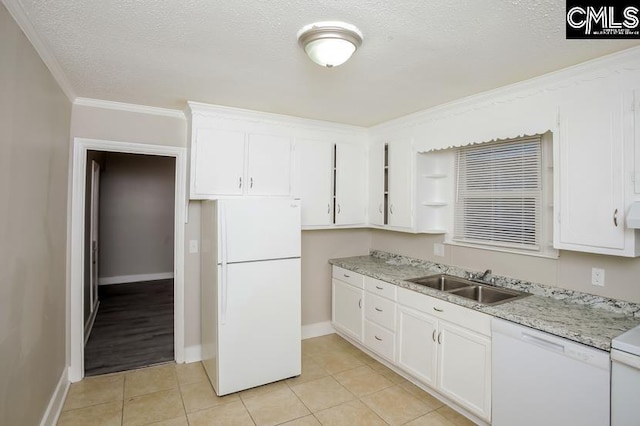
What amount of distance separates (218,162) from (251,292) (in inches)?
48.1

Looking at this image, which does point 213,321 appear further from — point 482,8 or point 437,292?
point 482,8

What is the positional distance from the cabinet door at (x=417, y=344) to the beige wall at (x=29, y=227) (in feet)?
8.34

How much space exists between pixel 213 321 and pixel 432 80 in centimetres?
256

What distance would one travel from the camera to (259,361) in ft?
9.37

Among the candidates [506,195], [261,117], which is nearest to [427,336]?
[506,195]

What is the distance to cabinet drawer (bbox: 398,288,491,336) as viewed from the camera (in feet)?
7.35

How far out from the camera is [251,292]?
2836mm

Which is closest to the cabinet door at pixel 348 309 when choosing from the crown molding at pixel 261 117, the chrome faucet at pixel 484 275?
the chrome faucet at pixel 484 275

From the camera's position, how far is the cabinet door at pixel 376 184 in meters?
3.73

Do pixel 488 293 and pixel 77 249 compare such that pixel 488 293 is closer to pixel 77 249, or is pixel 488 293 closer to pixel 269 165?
pixel 269 165

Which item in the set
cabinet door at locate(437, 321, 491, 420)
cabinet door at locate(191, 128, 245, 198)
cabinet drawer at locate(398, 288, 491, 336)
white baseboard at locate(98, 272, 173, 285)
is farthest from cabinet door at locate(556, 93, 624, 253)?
white baseboard at locate(98, 272, 173, 285)

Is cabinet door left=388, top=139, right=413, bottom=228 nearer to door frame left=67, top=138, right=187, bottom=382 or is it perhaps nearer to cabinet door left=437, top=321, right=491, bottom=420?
cabinet door left=437, top=321, right=491, bottom=420

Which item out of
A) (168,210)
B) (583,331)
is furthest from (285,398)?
(168,210)

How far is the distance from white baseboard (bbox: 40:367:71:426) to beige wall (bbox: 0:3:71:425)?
0.06m
